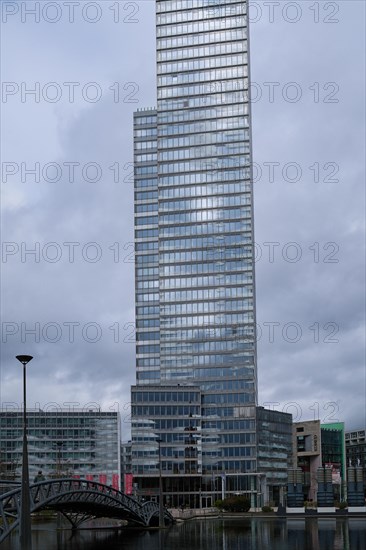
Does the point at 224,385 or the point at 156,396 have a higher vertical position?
the point at 224,385

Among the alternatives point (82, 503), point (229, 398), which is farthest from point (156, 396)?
point (82, 503)

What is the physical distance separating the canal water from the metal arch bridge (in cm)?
230

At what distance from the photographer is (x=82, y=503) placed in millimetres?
80000

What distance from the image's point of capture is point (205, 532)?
9469 cm

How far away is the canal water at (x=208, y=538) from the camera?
72688mm

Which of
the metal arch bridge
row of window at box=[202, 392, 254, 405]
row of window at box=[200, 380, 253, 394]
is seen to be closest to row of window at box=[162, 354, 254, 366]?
row of window at box=[200, 380, 253, 394]

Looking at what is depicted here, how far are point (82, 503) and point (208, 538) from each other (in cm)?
1297

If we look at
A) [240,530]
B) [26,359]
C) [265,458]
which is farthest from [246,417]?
[26,359]

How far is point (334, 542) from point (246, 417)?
11470 cm

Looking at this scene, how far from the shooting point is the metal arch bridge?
212 feet

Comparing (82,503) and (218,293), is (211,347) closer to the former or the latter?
(218,293)

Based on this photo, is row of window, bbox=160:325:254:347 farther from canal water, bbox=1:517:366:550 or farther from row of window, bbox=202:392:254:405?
canal water, bbox=1:517:366:550

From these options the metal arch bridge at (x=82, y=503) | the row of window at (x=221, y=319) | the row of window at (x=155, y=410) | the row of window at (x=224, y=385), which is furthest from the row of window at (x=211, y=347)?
the metal arch bridge at (x=82, y=503)

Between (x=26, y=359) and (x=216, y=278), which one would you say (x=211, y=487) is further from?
(x=26, y=359)
